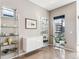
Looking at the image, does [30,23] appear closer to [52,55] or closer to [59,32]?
[52,55]

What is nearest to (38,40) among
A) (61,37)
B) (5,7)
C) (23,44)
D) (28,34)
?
(28,34)

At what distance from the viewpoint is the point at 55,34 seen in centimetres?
795

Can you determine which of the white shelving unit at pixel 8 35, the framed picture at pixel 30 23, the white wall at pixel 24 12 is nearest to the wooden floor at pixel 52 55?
the white shelving unit at pixel 8 35

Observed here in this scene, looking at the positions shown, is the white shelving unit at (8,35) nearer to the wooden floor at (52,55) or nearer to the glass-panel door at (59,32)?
the wooden floor at (52,55)

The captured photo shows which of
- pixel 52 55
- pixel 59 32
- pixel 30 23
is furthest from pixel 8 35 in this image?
pixel 59 32

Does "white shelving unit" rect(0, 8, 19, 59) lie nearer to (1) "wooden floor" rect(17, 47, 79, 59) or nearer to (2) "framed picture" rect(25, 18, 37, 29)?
(1) "wooden floor" rect(17, 47, 79, 59)

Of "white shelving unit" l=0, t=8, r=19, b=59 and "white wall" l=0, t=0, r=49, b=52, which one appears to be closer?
"white shelving unit" l=0, t=8, r=19, b=59

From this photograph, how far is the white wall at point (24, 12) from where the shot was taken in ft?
15.5

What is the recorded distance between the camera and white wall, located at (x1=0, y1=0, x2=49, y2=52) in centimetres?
474

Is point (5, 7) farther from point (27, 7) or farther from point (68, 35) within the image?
point (68, 35)

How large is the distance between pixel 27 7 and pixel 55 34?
3206 millimetres

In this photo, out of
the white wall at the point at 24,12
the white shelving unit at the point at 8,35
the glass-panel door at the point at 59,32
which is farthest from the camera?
the glass-panel door at the point at 59,32

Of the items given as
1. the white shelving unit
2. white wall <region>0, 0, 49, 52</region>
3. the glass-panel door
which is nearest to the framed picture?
white wall <region>0, 0, 49, 52</region>

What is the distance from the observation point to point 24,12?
551 centimetres
